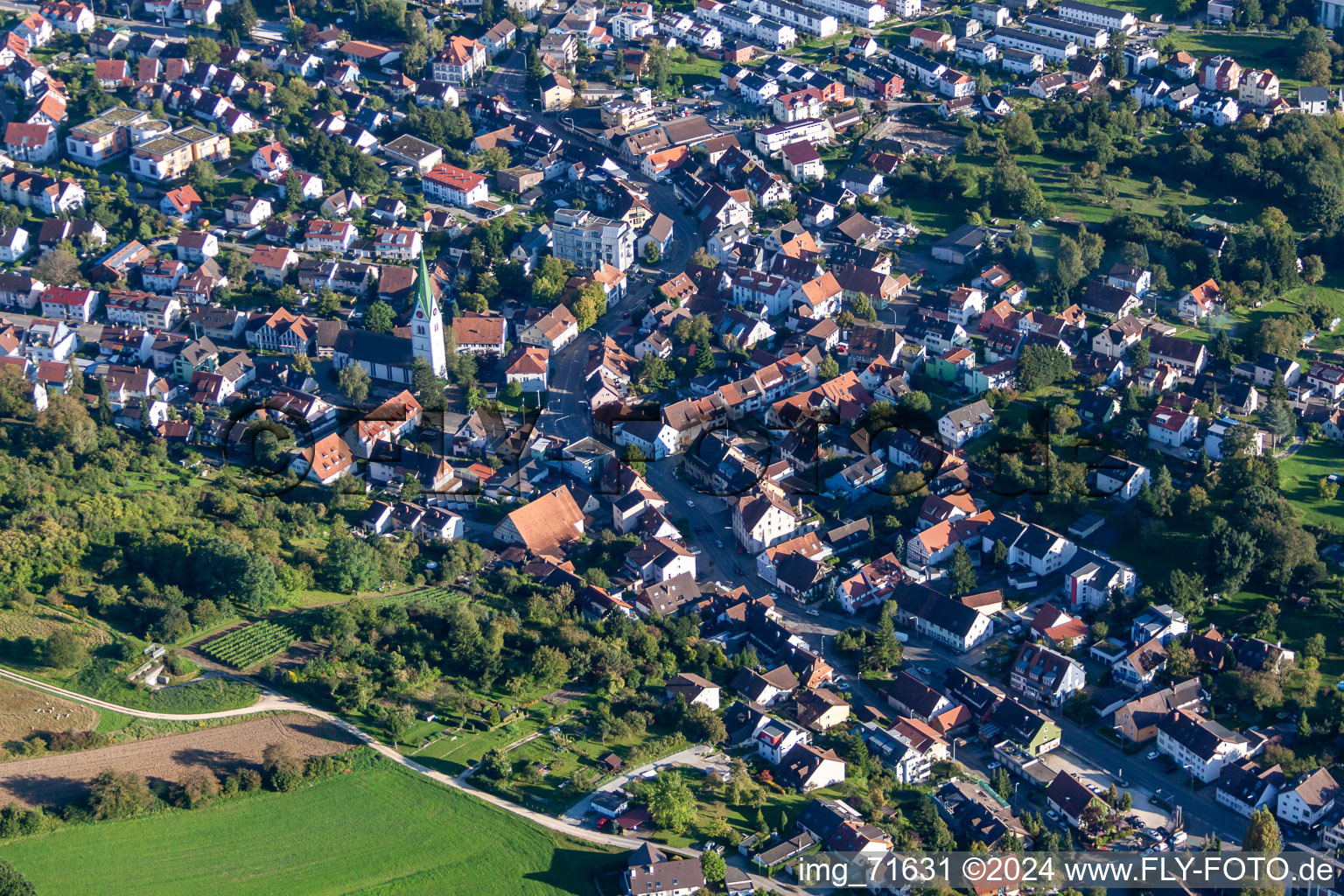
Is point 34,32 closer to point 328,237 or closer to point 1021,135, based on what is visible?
point 328,237

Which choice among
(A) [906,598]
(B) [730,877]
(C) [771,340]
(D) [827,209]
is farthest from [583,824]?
(D) [827,209]

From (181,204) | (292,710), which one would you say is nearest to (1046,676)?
(292,710)

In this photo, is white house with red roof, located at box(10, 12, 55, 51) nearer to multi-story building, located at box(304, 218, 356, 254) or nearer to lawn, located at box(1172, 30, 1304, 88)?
multi-story building, located at box(304, 218, 356, 254)

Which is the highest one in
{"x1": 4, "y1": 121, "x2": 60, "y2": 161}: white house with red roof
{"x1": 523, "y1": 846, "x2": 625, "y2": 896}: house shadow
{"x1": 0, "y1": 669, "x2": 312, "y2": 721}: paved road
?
{"x1": 4, "y1": 121, "x2": 60, "y2": 161}: white house with red roof

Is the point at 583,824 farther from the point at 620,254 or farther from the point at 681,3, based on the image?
the point at 681,3

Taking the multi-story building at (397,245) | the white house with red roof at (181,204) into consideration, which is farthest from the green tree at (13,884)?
the white house with red roof at (181,204)

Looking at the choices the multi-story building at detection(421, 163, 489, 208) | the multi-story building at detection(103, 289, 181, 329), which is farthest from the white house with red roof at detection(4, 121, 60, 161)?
the multi-story building at detection(421, 163, 489, 208)
